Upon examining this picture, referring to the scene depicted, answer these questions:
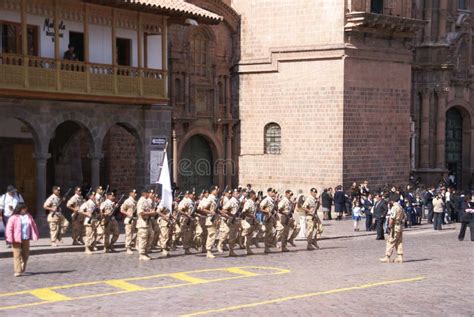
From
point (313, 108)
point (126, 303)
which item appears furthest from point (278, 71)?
point (126, 303)

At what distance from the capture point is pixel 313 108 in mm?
35969

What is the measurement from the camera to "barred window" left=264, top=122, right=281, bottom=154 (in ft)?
123

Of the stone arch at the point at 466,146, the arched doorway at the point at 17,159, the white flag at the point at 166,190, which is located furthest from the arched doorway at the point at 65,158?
the stone arch at the point at 466,146

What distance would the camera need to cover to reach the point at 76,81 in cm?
2666

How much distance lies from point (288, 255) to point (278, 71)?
15.3 metres

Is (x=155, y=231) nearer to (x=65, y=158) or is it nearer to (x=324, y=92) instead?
(x=65, y=158)

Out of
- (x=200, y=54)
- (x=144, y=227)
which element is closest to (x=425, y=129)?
(x=200, y=54)

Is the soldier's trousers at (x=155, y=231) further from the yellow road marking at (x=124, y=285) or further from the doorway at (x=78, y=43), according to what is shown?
the doorway at (x=78, y=43)

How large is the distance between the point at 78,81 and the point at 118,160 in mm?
7856

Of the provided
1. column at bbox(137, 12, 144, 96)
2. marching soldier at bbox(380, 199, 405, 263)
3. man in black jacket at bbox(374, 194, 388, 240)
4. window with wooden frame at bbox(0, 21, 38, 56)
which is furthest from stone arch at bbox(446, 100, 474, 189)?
window with wooden frame at bbox(0, 21, 38, 56)

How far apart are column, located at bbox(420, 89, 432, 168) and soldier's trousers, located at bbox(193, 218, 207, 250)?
73.2 feet

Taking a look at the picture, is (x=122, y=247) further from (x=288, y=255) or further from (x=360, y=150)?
(x=360, y=150)

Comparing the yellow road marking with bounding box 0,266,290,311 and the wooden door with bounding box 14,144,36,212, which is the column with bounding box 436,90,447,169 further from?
the yellow road marking with bounding box 0,266,290,311

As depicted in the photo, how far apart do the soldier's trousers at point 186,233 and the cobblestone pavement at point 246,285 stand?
0.45m
